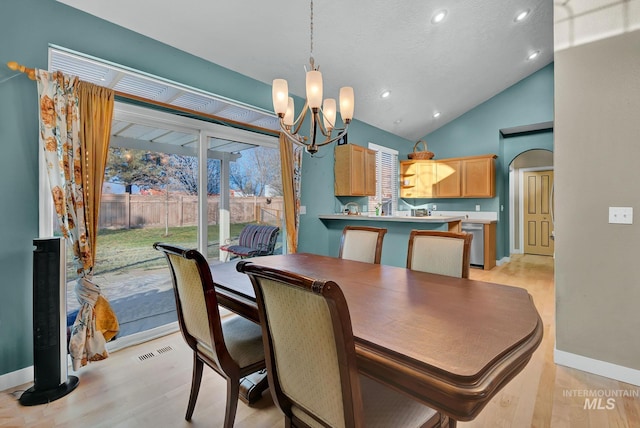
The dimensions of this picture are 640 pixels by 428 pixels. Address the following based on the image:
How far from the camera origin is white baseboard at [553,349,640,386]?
2033mm

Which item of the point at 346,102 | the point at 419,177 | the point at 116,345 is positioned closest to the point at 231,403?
the point at 116,345

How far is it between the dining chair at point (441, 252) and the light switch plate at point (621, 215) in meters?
1.04

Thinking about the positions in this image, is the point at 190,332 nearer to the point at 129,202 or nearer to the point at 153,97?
the point at 129,202

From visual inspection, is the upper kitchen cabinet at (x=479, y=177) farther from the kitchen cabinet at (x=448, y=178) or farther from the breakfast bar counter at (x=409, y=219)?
the breakfast bar counter at (x=409, y=219)

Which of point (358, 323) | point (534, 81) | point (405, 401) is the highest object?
point (534, 81)

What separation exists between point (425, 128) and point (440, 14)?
10.5 feet

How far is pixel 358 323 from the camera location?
1.12 meters

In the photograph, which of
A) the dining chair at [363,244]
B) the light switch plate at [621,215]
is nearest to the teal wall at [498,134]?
the light switch plate at [621,215]

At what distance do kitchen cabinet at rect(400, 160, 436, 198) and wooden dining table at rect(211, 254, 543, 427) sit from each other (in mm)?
4870

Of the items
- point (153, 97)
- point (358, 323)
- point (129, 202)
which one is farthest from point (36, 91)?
point (358, 323)

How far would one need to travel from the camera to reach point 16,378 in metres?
2.04

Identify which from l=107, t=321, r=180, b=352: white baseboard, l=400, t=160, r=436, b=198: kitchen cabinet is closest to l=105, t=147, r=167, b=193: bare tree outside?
l=107, t=321, r=180, b=352: white baseboard

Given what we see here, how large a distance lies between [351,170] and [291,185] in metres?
1.09

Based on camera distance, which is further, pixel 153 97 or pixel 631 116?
pixel 153 97
